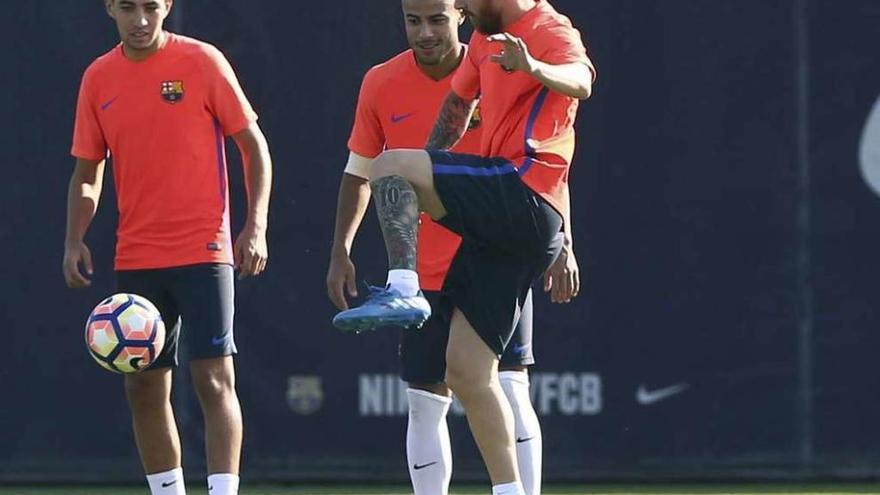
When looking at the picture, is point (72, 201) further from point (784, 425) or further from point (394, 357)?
point (784, 425)

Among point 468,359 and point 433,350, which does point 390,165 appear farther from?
point 433,350

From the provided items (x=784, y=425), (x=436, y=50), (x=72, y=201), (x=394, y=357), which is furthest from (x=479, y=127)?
(x=784, y=425)

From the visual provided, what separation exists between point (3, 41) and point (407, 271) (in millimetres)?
3803

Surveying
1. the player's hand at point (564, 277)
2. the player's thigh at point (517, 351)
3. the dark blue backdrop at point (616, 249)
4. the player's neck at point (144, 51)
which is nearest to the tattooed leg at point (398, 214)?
the player's hand at point (564, 277)

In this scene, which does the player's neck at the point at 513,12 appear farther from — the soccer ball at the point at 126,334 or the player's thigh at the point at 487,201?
the soccer ball at the point at 126,334

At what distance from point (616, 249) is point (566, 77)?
3.36 m

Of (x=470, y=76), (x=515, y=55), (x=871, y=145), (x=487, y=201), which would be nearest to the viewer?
(x=515, y=55)

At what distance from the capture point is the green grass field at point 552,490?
29.2 feet

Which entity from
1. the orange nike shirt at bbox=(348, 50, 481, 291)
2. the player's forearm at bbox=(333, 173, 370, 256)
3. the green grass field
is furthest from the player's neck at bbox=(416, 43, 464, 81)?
the green grass field

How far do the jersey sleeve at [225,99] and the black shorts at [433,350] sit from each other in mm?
946

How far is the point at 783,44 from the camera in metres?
8.92

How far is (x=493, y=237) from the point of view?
5.92m

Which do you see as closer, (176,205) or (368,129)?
(176,205)

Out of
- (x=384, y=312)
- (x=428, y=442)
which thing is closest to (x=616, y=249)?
(x=428, y=442)
